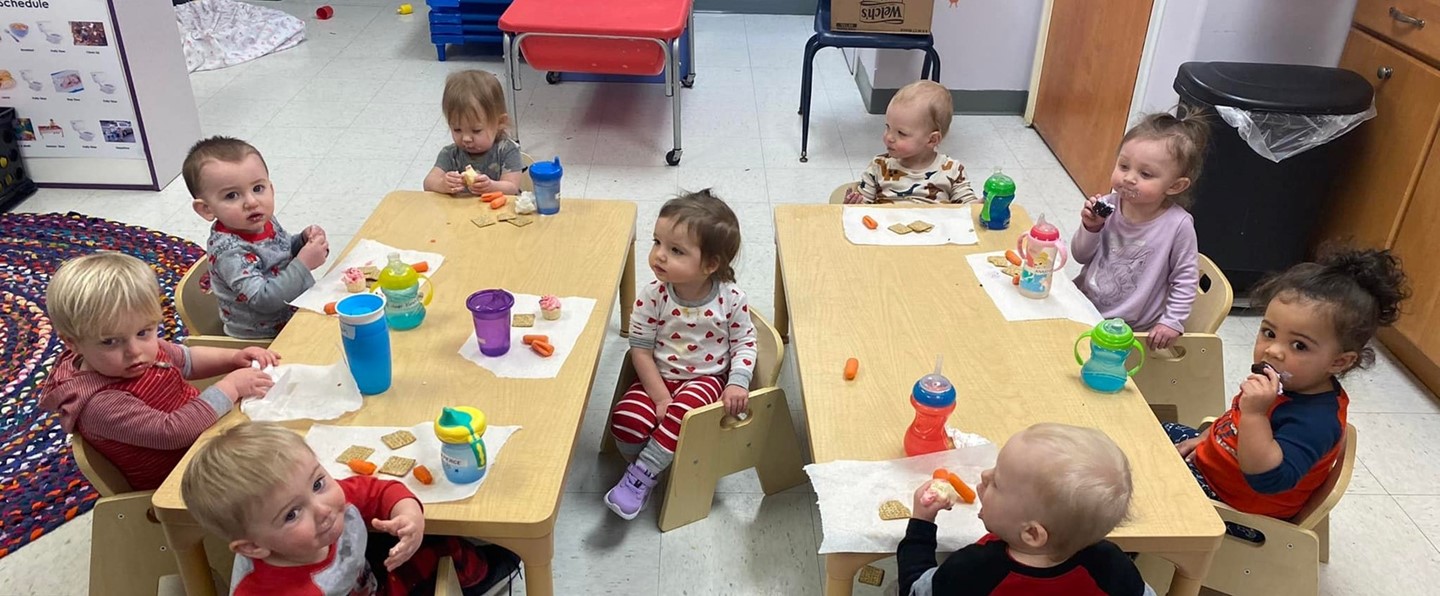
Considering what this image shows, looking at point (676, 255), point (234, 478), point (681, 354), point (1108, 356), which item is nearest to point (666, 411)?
point (681, 354)

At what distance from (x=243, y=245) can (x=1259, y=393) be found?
6.38 ft

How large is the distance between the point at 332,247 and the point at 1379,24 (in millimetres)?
3400

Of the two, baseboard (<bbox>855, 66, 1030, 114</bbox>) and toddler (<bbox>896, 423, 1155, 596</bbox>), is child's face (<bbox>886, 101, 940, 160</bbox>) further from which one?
baseboard (<bbox>855, 66, 1030, 114</bbox>)

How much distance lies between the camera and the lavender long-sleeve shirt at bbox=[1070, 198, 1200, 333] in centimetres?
224

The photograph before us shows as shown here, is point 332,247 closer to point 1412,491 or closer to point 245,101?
point 245,101

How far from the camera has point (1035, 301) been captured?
2033 millimetres

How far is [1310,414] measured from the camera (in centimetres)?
164

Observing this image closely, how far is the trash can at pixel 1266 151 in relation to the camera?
2.83m

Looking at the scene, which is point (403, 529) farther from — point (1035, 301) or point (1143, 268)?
point (1143, 268)

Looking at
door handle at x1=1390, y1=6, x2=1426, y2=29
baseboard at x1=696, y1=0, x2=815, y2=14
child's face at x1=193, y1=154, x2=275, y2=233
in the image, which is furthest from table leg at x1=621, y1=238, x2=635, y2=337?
baseboard at x1=696, y1=0, x2=815, y2=14

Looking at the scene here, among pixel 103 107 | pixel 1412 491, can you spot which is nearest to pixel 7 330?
pixel 103 107

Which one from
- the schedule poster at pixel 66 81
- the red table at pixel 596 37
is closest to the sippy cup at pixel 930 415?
the red table at pixel 596 37

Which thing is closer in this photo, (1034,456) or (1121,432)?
(1034,456)

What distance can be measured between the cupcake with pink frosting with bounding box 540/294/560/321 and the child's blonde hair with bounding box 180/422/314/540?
2.26ft
